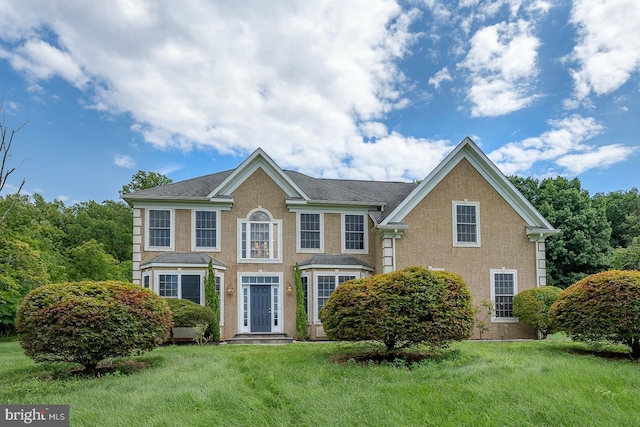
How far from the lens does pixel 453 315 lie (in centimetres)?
1072

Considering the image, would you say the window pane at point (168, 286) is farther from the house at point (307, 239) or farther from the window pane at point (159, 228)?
the window pane at point (159, 228)

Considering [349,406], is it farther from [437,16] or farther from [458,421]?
[437,16]

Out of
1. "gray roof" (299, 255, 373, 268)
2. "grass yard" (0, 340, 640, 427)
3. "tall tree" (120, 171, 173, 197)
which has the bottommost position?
"grass yard" (0, 340, 640, 427)

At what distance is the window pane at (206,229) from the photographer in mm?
18781

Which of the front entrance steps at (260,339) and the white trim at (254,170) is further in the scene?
the white trim at (254,170)

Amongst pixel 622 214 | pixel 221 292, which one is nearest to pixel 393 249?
pixel 221 292

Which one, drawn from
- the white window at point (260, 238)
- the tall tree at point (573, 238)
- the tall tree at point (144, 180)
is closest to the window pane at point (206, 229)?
the white window at point (260, 238)

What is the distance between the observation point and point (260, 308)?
1881 cm

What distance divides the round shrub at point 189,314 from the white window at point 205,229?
2.55 metres

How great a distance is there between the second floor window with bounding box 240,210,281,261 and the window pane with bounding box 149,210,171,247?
9.35 ft

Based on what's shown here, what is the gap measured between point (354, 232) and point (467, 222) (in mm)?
4511

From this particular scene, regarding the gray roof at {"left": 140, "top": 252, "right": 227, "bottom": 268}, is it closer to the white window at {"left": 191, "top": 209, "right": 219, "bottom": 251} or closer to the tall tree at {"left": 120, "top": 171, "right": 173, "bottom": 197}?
the white window at {"left": 191, "top": 209, "right": 219, "bottom": 251}

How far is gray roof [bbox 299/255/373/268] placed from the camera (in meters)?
18.7

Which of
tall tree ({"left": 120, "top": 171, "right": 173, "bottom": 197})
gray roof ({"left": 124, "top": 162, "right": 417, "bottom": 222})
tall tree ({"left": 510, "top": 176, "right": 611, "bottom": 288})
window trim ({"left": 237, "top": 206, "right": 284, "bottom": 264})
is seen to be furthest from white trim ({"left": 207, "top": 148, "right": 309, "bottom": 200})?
tall tree ({"left": 120, "top": 171, "right": 173, "bottom": 197})
